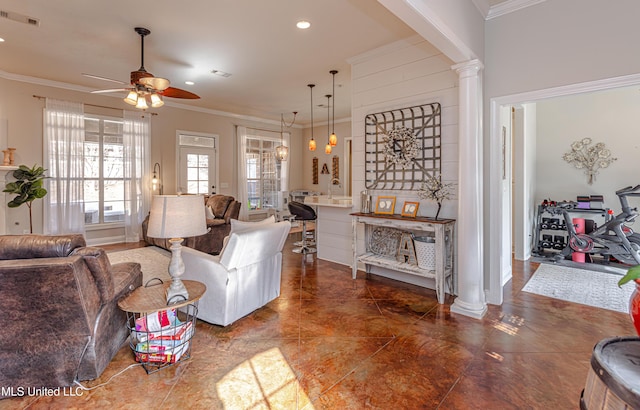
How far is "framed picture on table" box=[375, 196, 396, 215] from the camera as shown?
3.95 meters

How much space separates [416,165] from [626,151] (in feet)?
12.2

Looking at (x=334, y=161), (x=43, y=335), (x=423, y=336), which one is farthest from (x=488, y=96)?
(x=334, y=161)

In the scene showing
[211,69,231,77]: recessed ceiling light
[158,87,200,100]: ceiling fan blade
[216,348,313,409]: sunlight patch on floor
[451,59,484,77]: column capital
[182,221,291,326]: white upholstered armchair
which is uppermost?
[211,69,231,77]: recessed ceiling light

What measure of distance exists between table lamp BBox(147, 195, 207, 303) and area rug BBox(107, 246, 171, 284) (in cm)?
222

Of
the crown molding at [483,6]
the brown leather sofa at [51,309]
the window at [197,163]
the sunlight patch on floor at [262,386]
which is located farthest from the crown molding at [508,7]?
the window at [197,163]

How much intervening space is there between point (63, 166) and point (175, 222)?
16.5 feet

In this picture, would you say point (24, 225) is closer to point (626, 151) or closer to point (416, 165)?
point (416, 165)

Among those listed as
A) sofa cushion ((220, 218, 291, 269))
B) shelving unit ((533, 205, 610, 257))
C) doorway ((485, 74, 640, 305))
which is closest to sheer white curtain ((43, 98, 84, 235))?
sofa cushion ((220, 218, 291, 269))

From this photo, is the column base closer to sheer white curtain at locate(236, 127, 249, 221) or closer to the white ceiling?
the white ceiling

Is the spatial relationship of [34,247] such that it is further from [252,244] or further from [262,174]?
[262,174]

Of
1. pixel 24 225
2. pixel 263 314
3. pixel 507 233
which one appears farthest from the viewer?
pixel 24 225

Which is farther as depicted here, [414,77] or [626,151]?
[626,151]

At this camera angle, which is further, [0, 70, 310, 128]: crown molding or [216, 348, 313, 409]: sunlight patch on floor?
[0, 70, 310, 128]: crown molding

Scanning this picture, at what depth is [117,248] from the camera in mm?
5840
